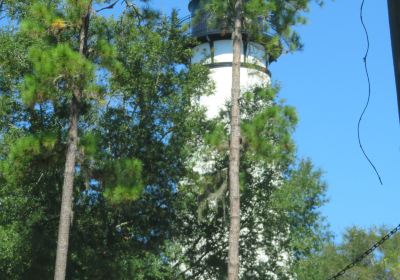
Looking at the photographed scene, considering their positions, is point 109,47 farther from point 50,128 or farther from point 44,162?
point 50,128

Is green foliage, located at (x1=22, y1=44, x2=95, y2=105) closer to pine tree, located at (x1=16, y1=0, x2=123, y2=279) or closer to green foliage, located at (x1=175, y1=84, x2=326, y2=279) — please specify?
pine tree, located at (x1=16, y1=0, x2=123, y2=279)

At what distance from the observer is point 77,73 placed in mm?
11414

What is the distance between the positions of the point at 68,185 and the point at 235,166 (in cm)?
294

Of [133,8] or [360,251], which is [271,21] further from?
[360,251]

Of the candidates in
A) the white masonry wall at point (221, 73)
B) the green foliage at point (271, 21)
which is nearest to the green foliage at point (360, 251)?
Answer: the white masonry wall at point (221, 73)

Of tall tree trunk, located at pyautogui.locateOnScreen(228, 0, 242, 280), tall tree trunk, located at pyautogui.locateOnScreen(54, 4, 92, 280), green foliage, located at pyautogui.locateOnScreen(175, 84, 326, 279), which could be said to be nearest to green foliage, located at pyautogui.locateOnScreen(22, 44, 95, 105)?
tall tree trunk, located at pyautogui.locateOnScreen(54, 4, 92, 280)

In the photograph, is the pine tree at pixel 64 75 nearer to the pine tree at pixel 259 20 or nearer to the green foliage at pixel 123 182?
the green foliage at pixel 123 182

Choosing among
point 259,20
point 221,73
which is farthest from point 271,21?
point 221,73

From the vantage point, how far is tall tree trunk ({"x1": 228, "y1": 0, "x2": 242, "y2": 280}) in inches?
446

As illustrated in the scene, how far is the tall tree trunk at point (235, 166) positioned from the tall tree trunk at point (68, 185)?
8.96ft

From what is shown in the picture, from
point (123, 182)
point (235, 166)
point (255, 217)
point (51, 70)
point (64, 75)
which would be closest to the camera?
point (51, 70)

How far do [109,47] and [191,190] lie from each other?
574cm

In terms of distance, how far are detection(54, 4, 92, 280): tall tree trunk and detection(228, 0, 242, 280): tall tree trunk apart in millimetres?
2732

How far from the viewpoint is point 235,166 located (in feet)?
39.4
